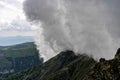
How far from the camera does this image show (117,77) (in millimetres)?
143625

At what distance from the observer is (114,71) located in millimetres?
148750

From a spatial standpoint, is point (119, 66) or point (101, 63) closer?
point (119, 66)

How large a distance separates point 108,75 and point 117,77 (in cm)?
649

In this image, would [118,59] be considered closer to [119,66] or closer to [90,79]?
[119,66]

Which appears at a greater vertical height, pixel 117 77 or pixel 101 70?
pixel 101 70

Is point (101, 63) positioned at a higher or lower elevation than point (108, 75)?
higher

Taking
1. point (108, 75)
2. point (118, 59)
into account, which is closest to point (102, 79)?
point (108, 75)

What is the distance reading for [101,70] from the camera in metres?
156

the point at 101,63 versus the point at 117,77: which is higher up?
the point at 101,63

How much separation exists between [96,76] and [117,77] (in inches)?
575

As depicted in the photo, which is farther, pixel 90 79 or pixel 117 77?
pixel 90 79

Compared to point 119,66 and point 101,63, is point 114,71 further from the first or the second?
point 101,63

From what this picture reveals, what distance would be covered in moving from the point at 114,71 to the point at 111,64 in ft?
20.3

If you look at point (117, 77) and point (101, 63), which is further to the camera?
point (101, 63)
